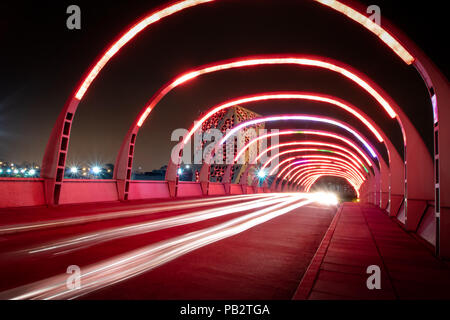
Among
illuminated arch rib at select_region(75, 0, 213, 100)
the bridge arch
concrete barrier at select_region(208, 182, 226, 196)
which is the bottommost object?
concrete barrier at select_region(208, 182, 226, 196)

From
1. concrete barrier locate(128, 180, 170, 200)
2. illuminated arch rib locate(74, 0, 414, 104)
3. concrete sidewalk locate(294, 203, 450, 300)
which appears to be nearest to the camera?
concrete sidewalk locate(294, 203, 450, 300)

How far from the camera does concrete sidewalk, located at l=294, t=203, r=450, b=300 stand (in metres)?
3.35

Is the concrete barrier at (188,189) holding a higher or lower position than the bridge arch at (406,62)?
lower

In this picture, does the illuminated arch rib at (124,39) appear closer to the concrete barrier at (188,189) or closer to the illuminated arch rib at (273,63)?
the illuminated arch rib at (273,63)

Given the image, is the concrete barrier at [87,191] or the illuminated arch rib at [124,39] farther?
the concrete barrier at [87,191]

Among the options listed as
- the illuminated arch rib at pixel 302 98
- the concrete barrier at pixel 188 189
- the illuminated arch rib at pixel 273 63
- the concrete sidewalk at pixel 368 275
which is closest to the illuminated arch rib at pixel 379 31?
the illuminated arch rib at pixel 273 63

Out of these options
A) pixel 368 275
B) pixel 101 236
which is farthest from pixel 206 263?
pixel 101 236

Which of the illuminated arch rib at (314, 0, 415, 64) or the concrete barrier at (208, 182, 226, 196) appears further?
the concrete barrier at (208, 182, 226, 196)

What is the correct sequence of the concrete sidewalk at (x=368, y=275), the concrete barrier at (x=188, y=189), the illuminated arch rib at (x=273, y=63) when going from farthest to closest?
the concrete barrier at (x=188, y=189) < the illuminated arch rib at (x=273, y=63) < the concrete sidewalk at (x=368, y=275)

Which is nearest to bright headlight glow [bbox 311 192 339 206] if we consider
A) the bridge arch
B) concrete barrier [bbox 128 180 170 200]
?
concrete barrier [bbox 128 180 170 200]

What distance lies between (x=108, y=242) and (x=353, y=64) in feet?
39.7

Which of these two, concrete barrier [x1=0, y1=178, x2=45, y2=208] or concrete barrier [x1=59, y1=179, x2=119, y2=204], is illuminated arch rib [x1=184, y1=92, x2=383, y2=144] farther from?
concrete barrier [x1=0, y1=178, x2=45, y2=208]

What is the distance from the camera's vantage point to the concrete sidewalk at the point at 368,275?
335 cm
